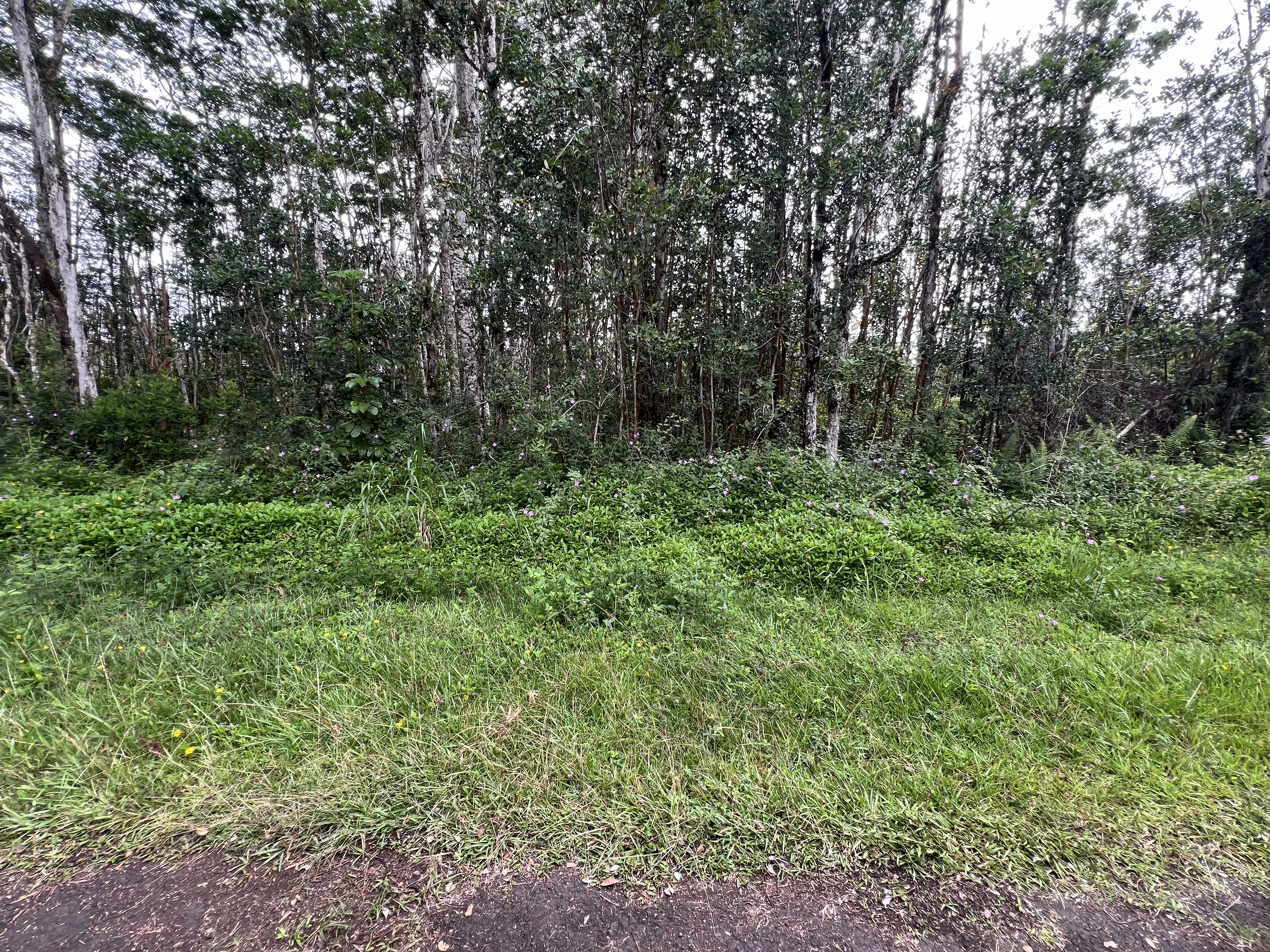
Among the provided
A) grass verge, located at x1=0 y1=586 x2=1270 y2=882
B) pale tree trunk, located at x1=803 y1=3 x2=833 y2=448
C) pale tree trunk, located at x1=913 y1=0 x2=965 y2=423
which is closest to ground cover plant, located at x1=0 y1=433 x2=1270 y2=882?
grass verge, located at x1=0 y1=586 x2=1270 y2=882

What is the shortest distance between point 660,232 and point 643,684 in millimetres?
5816

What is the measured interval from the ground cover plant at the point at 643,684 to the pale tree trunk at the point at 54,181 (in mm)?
6463

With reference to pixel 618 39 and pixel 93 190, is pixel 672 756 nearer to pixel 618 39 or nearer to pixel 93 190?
pixel 618 39

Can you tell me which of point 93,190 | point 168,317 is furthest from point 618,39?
point 168,317

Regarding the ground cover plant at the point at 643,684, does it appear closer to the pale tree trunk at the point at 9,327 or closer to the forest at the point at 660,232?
the forest at the point at 660,232

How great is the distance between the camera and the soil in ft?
4.66

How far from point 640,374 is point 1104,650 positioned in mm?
5790

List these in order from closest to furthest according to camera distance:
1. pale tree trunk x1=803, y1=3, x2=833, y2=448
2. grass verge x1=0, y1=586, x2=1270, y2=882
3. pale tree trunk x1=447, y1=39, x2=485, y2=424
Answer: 1. grass verge x1=0, y1=586, x2=1270, y2=882
2. pale tree trunk x1=803, y1=3, x2=833, y2=448
3. pale tree trunk x1=447, y1=39, x2=485, y2=424

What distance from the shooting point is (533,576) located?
332 cm

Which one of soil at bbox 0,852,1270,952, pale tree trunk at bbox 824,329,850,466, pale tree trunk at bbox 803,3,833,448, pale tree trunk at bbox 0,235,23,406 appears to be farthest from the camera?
pale tree trunk at bbox 0,235,23,406

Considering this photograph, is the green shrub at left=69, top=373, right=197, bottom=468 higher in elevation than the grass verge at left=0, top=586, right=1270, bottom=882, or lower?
higher

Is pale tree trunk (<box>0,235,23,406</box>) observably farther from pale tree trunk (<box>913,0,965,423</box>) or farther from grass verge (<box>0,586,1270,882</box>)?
pale tree trunk (<box>913,0,965,423</box>)

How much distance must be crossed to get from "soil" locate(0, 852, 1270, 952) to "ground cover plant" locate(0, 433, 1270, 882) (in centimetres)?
8

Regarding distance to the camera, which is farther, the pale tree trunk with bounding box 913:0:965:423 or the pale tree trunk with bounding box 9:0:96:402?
the pale tree trunk with bounding box 9:0:96:402
